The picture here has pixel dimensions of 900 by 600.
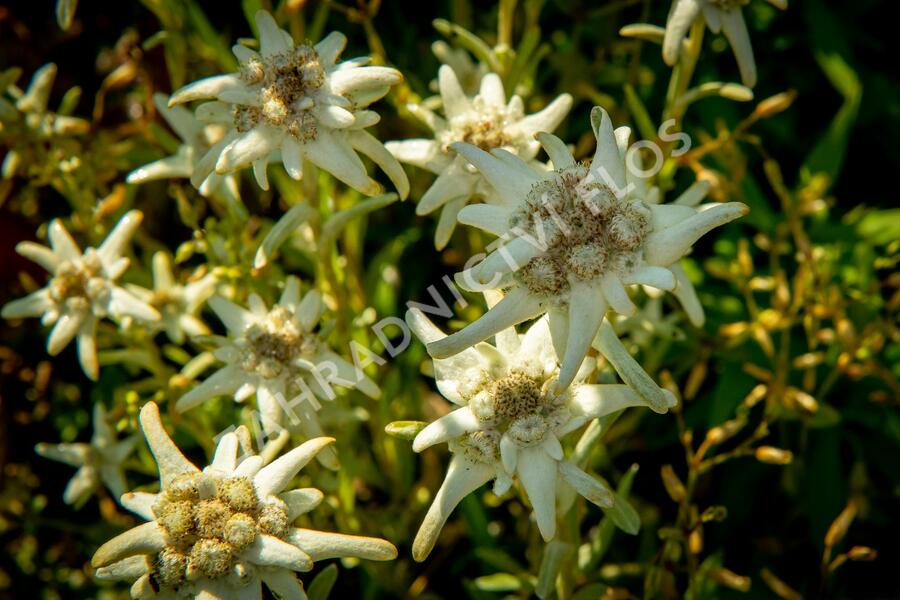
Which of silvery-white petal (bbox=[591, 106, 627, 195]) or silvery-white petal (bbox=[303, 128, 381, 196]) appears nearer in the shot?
silvery-white petal (bbox=[591, 106, 627, 195])

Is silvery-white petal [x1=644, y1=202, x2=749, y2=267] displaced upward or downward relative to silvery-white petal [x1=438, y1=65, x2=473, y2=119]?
downward

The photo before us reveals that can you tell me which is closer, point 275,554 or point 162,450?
point 275,554

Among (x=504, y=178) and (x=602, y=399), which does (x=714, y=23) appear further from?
(x=602, y=399)

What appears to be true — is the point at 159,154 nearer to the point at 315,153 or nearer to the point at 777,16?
the point at 315,153

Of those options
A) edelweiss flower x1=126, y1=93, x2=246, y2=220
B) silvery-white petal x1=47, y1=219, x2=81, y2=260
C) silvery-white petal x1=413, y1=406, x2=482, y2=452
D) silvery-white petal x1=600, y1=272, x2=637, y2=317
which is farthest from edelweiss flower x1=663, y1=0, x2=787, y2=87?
silvery-white petal x1=47, y1=219, x2=81, y2=260

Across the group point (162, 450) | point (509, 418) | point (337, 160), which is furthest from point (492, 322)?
point (162, 450)

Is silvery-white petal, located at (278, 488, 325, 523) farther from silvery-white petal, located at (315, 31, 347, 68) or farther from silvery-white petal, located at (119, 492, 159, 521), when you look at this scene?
silvery-white petal, located at (315, 31, 347, 68)

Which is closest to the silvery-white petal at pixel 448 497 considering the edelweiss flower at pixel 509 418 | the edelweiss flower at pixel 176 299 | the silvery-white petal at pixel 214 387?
the edelweiss flower at pixel 509 418
